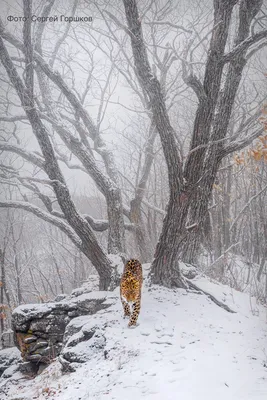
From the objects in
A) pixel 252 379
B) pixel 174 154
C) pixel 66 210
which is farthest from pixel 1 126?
pixel 252 379

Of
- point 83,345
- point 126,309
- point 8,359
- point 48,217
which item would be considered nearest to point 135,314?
point 126,309

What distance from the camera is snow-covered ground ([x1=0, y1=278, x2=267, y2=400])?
313 cm

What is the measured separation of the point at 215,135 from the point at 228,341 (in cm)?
375

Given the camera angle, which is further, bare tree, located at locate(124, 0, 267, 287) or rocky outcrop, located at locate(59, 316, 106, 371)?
bare tree, located at locate(124, 0, 267, 287)

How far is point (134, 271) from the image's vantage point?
5.25 meters

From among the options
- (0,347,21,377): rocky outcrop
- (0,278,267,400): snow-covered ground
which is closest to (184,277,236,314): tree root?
(0,278,267,400): snow-covered ground

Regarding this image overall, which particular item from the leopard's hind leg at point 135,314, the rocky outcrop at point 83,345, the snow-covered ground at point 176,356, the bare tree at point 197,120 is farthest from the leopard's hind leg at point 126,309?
the bare tree at point 197,120

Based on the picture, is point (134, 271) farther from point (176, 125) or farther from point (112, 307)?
point (176, 125)

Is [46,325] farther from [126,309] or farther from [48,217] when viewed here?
[48,217]

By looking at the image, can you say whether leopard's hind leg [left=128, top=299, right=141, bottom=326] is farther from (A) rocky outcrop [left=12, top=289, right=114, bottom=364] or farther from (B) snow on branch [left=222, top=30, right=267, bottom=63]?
(B) snow on branch [left=222, top=30, right=267, bottom=63]

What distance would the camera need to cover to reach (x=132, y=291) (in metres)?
5.09

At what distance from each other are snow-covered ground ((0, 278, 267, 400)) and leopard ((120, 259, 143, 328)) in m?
0.18

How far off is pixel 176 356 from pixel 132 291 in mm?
1386

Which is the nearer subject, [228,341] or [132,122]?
Result: [228,341]
